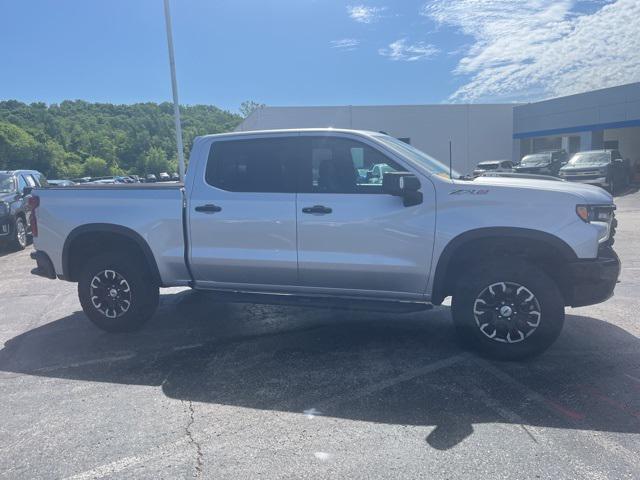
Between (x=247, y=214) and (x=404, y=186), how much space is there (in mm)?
1529

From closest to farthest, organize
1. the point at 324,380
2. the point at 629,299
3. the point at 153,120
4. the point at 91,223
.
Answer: the point at 324,380 < the point at 91,223 < the point at 629,299 < the point at 153,120

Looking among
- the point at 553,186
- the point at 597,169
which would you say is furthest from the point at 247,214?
the point at 597,169

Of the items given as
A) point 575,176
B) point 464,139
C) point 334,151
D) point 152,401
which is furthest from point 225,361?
point 464,139

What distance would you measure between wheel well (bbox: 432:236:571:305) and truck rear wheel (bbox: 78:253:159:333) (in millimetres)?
2953

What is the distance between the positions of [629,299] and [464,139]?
30443 mm

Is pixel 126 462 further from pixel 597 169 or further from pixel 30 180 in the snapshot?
pixel 597 169

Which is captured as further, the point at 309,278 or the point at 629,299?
the point at 629,299

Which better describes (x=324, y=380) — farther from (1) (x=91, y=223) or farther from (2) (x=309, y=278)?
(1) (x=91, y=223)

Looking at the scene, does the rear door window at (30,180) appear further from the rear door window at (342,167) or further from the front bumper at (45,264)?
the rear door window at (342,167)

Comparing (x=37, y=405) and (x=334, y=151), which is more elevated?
(x=334, y=151)

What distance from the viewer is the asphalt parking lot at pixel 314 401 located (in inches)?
117

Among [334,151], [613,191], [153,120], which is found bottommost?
[613,191]

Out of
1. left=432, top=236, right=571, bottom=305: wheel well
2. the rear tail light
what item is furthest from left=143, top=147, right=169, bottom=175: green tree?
left=432, top=236, right=571, bottom=305: wheel well

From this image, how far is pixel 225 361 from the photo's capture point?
455 cm
